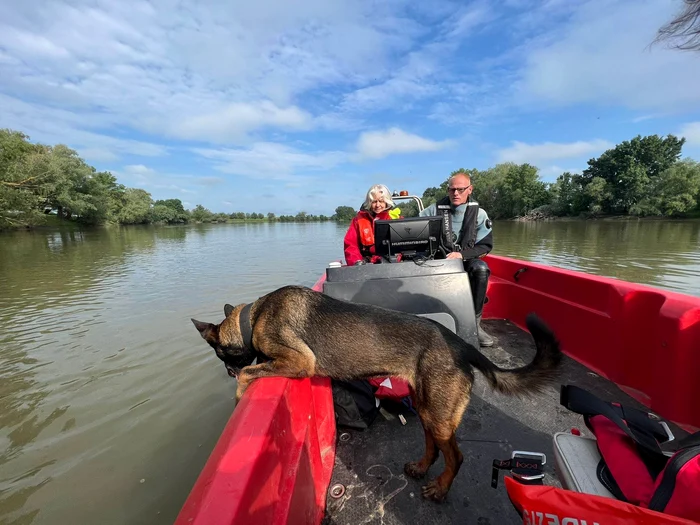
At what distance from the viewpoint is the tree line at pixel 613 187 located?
3956 centimetres

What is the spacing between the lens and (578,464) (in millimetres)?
1431

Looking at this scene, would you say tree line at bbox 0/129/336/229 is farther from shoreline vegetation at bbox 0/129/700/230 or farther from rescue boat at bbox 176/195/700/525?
rescue boat at bbox 176/195/700/525

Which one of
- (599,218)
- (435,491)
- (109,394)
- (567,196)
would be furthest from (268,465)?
(567,196)

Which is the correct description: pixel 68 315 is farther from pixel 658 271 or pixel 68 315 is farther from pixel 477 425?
pixel 658 271

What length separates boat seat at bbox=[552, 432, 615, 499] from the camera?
4.36ft

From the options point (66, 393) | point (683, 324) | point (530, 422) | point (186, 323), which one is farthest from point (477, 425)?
point (186, 323)

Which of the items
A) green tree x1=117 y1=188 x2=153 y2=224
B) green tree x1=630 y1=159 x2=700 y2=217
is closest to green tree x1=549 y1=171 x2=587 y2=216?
green tree x1=630 y1=159 x2=700 y2=217

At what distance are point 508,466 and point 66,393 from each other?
5899 millimetres

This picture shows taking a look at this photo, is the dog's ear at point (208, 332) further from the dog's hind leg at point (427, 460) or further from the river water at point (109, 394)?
the dog's hind leg at point (427, 460)

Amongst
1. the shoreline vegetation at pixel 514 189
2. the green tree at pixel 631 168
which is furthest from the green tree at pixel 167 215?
the green tree at pixel 631 168

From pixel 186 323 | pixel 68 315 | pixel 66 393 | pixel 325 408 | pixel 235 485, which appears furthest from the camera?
pixel 68 315

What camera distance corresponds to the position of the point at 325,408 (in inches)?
96.2

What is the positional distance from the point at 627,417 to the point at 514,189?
7042 centimetres

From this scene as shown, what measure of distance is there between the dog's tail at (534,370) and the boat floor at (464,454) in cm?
72
